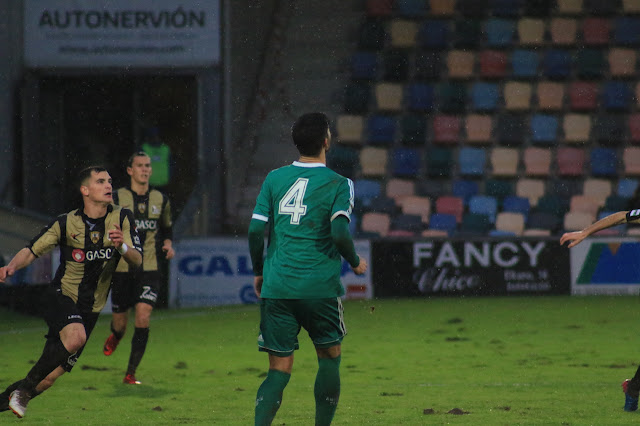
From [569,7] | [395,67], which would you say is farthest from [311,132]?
[569,7]

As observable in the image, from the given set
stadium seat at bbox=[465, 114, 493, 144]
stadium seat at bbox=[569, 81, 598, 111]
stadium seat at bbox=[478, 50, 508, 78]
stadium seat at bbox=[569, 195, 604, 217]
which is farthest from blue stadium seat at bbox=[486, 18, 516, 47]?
stadium seat at bbox=[569, 195, 604, 217]

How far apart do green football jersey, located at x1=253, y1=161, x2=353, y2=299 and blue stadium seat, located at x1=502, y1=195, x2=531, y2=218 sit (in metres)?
13.9

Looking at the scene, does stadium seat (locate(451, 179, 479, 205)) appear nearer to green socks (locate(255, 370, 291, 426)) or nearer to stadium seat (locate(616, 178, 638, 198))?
stadium seat (locate(616, 178, 638, 198))

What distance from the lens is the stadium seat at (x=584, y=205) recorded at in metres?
18.9

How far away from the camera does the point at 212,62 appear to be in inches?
770

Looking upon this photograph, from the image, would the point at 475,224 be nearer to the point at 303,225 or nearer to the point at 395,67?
the point at 395,67

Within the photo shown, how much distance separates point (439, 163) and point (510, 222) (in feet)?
→ 6.49

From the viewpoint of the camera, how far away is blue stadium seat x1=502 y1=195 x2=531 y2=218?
62.5 ft

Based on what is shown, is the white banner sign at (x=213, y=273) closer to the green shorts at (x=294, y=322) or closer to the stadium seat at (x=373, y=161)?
the stadium seat at (x=373, y=161)

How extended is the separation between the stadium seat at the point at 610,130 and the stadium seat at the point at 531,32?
209 centimetres

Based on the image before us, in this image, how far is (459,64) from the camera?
21.0 metres

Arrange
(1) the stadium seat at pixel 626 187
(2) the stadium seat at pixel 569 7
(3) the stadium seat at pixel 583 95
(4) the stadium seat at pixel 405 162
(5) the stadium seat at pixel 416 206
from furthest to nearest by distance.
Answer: (2) the stadium seat at pixel 569 7 < (3) the stadium seat at pixel 583 95 < (4) the stadium seat at pixel 405 162 < (1) the stadium seat at pixel 626 187 < (5) the stadium seat at pixel 416 206

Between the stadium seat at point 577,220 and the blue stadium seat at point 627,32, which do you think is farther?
the blue stadium seat at point 627,32

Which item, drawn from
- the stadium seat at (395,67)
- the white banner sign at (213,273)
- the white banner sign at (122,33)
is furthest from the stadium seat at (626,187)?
the white banner sign at (122,33)
